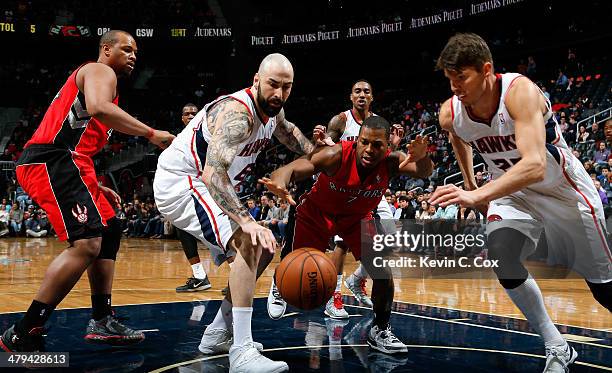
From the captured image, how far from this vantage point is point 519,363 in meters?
3.72

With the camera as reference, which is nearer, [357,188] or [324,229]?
[357,188]

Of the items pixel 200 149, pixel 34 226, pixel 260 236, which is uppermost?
pixel 200 149

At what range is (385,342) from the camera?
406cm

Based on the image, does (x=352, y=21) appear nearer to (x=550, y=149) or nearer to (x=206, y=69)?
(x=206, y=69)

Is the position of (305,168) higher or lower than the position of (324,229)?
higher

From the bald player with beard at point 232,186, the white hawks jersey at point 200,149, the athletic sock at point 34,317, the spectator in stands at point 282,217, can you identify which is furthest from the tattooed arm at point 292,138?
the spectator in stands at point 282,217

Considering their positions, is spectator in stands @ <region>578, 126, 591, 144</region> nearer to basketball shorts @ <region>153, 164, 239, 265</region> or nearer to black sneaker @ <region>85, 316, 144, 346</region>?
basketball shorts @ <region>153, 164, 239, 265</region>

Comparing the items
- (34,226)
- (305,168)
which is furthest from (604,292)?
(34,226)

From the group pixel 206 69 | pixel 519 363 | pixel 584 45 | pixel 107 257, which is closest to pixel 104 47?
pixel 107 257

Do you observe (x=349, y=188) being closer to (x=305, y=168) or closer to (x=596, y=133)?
(x=305, y=168)

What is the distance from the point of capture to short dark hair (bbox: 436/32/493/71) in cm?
311

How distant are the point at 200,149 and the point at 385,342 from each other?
5.55ft

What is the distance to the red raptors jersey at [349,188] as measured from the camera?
14.3ft

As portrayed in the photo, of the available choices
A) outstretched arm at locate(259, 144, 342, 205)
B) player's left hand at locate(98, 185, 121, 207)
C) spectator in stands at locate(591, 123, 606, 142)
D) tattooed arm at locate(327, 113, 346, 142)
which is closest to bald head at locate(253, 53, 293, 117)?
outstretched arm at locate(259, 144, 342, 205)
